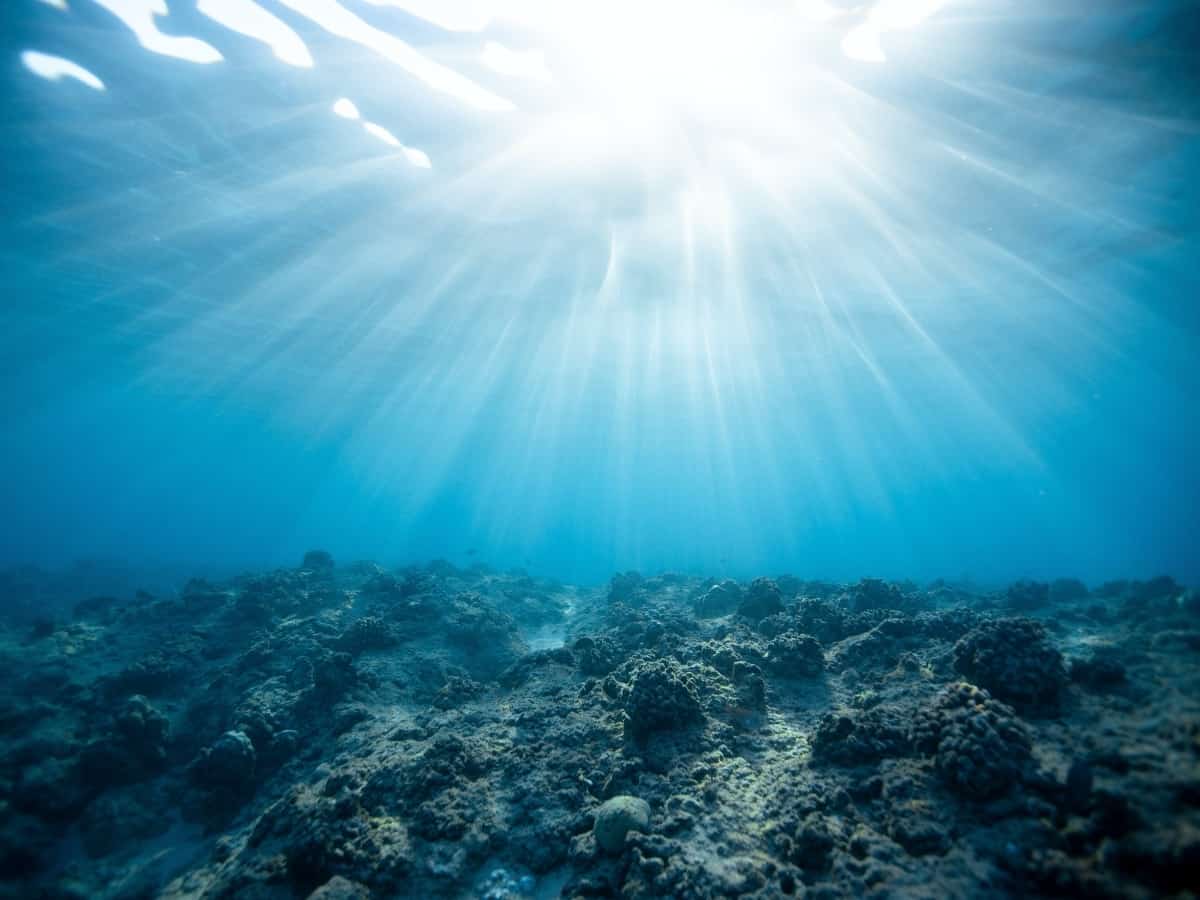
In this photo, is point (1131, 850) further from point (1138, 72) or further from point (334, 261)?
point (334, 261)

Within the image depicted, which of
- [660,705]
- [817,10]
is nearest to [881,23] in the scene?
[817,10]

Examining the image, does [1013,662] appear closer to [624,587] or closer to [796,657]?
[796,657]

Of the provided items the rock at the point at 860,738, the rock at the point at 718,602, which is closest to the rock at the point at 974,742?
the rock at the point at 860,738

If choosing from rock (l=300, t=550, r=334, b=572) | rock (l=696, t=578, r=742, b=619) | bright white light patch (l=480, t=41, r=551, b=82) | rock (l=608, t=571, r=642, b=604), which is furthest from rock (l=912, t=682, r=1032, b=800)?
rock (l=300, t=550, r=334, b=572)

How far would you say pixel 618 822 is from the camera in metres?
5.53

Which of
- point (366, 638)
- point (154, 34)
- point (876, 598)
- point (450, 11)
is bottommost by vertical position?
point (366, 638)

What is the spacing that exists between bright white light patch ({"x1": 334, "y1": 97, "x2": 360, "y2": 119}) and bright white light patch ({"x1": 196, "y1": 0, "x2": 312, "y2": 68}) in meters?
1.45

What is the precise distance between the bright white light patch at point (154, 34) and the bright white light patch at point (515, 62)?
778 cm

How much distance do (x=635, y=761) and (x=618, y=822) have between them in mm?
1408

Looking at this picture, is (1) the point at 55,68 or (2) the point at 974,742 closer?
(2) the point at 974,742

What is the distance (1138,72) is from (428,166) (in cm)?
2267

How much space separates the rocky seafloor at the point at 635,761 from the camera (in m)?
4.59

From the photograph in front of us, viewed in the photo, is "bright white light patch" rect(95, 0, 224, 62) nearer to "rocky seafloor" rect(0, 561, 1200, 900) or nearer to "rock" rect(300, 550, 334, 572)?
"rocky seafloor" rect(0, 561, 1200, 900)

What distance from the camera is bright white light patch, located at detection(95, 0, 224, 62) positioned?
12266mm
